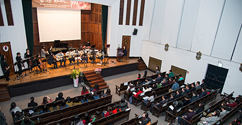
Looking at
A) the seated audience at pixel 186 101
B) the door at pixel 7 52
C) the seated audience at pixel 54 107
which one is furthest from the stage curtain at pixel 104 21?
the seated audience at pixel 186 101

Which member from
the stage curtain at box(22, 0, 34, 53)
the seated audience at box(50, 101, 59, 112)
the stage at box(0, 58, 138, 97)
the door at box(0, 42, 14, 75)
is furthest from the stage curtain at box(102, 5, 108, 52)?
the seated audience at box(50, 101, 59, 112)

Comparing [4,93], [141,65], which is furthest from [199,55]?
[4,93]

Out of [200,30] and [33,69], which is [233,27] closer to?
[200,30]

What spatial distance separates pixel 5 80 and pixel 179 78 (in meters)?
11.1

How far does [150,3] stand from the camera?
532 inches

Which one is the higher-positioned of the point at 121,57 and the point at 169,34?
the point at 169,34

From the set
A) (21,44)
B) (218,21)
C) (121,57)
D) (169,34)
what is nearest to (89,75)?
(121,57)

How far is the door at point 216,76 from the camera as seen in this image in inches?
386

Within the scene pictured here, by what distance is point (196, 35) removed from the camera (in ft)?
35.6

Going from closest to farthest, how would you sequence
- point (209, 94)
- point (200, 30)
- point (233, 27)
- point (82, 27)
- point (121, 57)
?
point (209, 94)
point (233, 27)
point (200, 30)
point (121, 57)
point (82, 27)

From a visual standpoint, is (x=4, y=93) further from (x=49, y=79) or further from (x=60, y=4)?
(x=60, y=4)

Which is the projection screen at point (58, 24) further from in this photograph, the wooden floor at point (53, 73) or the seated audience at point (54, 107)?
the seated audience at point (54, 107)

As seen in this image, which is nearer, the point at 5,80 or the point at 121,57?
the point at 5,80

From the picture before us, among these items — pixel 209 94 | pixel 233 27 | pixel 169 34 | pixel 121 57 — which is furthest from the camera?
pixel 121 57
